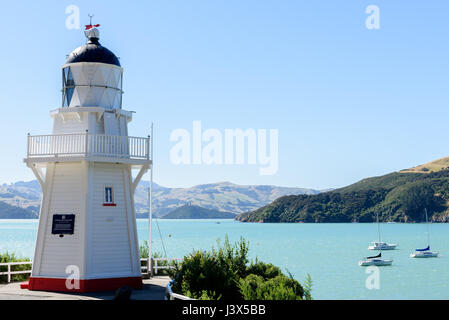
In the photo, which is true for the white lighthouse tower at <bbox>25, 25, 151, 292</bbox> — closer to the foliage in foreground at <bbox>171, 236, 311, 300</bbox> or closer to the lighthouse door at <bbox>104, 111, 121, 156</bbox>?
the lighthouse door at <bbox>104, 111, 121, 156</bbox>

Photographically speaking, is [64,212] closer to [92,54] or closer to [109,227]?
[109,227]

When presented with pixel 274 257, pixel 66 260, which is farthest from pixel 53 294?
pixel 274 257

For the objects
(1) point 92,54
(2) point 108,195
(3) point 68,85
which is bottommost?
(2) point 108,195

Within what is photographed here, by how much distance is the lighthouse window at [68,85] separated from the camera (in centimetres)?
2277

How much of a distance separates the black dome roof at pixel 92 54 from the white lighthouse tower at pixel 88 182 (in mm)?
38

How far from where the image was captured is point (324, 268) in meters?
74.1

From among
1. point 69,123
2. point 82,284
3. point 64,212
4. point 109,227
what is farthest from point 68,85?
point 82,284

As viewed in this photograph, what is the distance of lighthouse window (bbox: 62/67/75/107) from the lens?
22.8 m

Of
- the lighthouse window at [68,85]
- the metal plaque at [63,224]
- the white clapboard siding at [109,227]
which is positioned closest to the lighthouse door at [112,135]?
the white clapboard siding at [109,227]

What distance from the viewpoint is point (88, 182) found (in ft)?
70.2

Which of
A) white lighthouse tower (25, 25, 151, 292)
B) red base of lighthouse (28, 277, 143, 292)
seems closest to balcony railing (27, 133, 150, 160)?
white lighthouse tower (25, 25, 151, 292)

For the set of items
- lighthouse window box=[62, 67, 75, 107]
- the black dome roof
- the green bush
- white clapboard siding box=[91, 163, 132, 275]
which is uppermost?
the black dome roof

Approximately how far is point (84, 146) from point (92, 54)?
12.0ft
